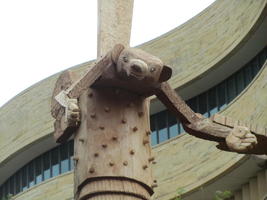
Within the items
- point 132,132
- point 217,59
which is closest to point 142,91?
point 132,132

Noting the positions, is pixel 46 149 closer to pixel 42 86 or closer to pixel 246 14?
pixel 42 86

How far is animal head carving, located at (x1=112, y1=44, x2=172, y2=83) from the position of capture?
7438 mm

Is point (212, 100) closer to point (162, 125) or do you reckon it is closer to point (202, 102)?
point (202, 102)

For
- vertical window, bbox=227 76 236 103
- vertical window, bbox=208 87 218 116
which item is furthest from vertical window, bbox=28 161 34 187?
vertical window, bbox=227 76 236 103

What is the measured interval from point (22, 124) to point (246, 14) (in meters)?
12.2

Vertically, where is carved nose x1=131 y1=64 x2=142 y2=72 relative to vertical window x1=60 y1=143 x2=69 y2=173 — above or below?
below

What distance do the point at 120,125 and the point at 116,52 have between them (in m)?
0.52

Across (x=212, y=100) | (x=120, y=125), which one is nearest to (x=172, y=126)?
(x=212, y=100)

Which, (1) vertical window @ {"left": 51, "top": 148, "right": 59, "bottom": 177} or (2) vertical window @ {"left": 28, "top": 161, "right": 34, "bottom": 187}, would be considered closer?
(1) vertical window @ {"left": 51, "top": 148, "right": 59, "bottom": 177}

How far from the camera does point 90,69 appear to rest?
24.6 feet

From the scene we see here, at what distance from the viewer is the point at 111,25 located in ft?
26.0

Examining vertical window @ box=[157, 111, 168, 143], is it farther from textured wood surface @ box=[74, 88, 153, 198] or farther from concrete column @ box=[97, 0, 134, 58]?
textured wood surface @ box=[74, 88, 153, 198]

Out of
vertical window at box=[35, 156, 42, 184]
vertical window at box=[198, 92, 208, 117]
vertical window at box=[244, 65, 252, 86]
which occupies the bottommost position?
vertical window at box=[244, 65, 252, 86]

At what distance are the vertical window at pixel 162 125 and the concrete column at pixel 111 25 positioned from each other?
25828 mm
